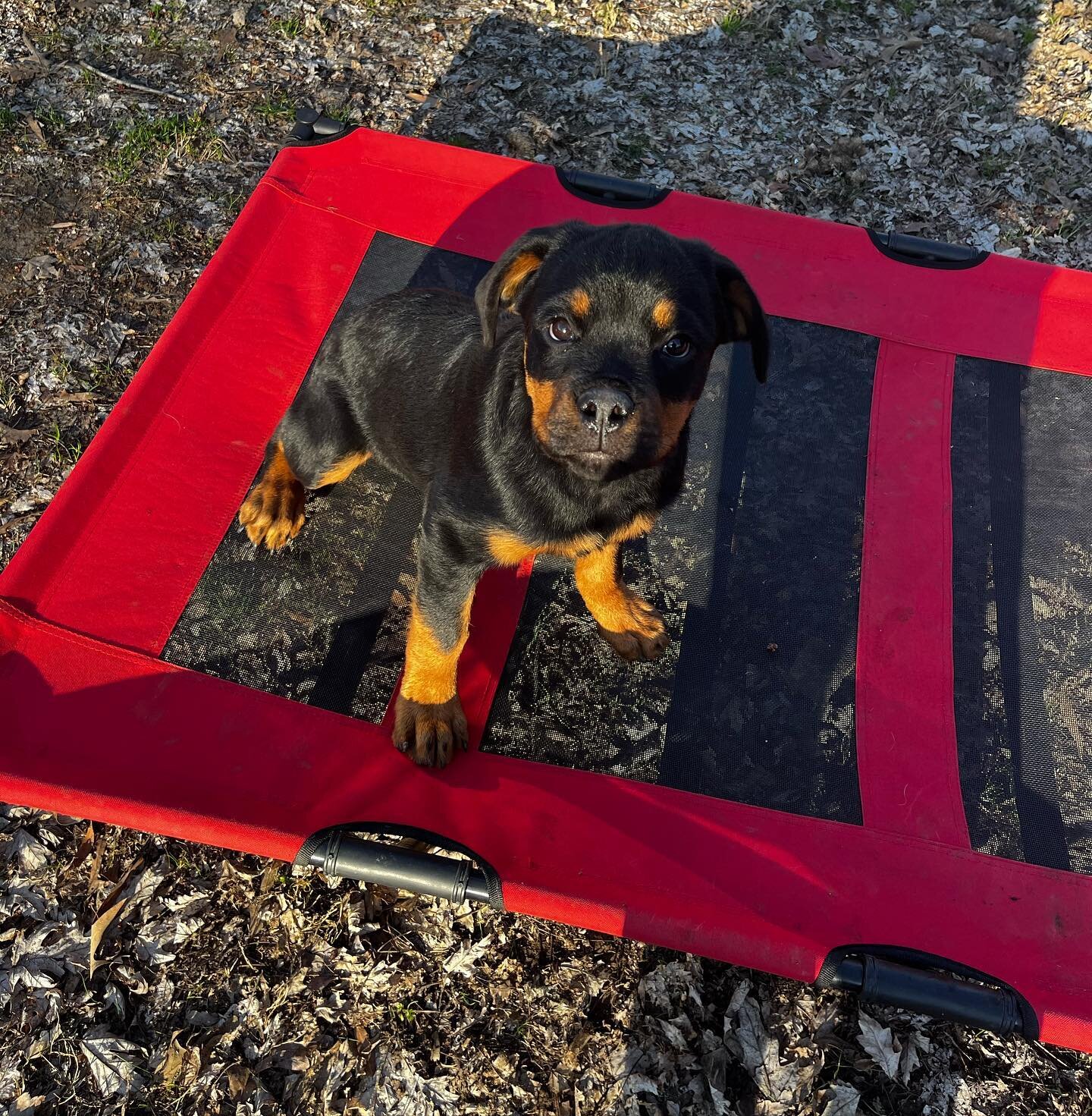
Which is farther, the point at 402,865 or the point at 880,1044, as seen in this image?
the point at 880,1044

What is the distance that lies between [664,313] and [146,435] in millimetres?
2106

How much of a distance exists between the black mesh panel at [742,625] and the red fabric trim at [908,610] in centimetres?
6

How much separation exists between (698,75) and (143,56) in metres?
3.38

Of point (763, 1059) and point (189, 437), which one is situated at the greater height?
point (189, 437)

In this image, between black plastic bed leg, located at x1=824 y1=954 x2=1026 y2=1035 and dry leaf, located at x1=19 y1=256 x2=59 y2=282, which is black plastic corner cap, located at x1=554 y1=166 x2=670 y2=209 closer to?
dry leaf, located at x1=19 y1=256 x2=59 y2=282

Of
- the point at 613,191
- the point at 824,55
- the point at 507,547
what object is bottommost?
the point at 507,547

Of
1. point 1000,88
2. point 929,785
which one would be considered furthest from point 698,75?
point 929,785

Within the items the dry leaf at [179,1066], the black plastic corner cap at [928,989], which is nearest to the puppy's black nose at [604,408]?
the black plastic corner cap at [928,989]

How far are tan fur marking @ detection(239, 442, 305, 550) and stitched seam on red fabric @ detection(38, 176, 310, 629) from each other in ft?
1.50

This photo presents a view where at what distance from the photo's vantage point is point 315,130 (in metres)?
4.12

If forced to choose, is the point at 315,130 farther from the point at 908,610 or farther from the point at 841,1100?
the point at 841,1100

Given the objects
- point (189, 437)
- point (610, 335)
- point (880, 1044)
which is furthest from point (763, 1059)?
point (189, 437)

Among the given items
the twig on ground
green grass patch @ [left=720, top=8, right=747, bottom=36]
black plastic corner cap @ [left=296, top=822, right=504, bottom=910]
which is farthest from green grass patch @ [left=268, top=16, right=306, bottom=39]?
black plastic corner cap @ [left=296, top=822, right=504, bottom=910]

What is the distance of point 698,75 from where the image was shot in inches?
218
